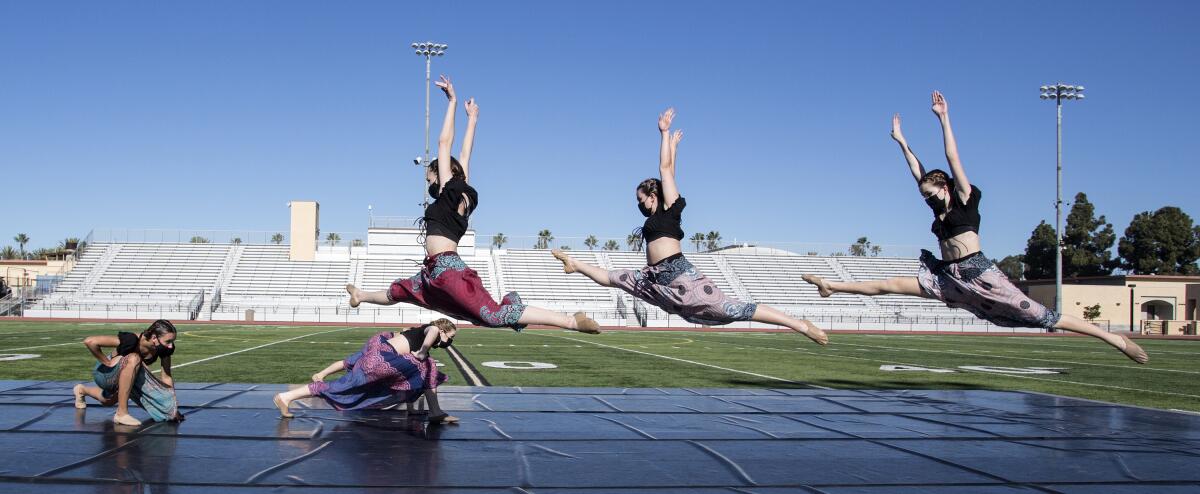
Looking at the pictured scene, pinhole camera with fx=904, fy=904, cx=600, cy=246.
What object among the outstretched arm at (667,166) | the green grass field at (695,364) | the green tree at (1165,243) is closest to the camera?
the outstretched arm at (667,166)

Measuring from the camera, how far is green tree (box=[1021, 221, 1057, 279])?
84125 mm

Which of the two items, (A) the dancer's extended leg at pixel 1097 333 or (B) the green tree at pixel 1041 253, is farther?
(B) the green tree at pixel 1041 253

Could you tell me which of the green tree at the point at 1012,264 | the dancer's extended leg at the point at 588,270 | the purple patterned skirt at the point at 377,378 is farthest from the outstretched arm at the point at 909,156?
the green tree at the point at 1012,264

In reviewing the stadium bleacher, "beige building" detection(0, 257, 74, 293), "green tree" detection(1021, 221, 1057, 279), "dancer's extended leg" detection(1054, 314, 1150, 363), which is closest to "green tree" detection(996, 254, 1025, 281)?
"green tree" detection(1021, 221, 1057, 279)

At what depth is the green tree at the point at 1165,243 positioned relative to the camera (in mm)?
79938

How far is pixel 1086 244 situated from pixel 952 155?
8591 cm

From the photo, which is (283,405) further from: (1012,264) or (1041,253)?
(1012,264)

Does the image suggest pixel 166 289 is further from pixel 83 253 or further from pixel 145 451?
pixel 145 451

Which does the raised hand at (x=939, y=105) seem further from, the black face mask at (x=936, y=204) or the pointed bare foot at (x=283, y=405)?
the pointed bare foot at (x=283, y=405)

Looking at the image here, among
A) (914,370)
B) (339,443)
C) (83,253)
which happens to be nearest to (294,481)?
(339,443)

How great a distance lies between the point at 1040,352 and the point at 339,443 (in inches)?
1040

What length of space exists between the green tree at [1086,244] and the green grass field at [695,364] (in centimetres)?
5757

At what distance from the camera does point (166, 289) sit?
51469 millimetres

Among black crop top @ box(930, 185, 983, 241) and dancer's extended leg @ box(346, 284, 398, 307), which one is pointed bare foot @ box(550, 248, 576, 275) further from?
black crop top @ box(930, 185, 983, 241)
